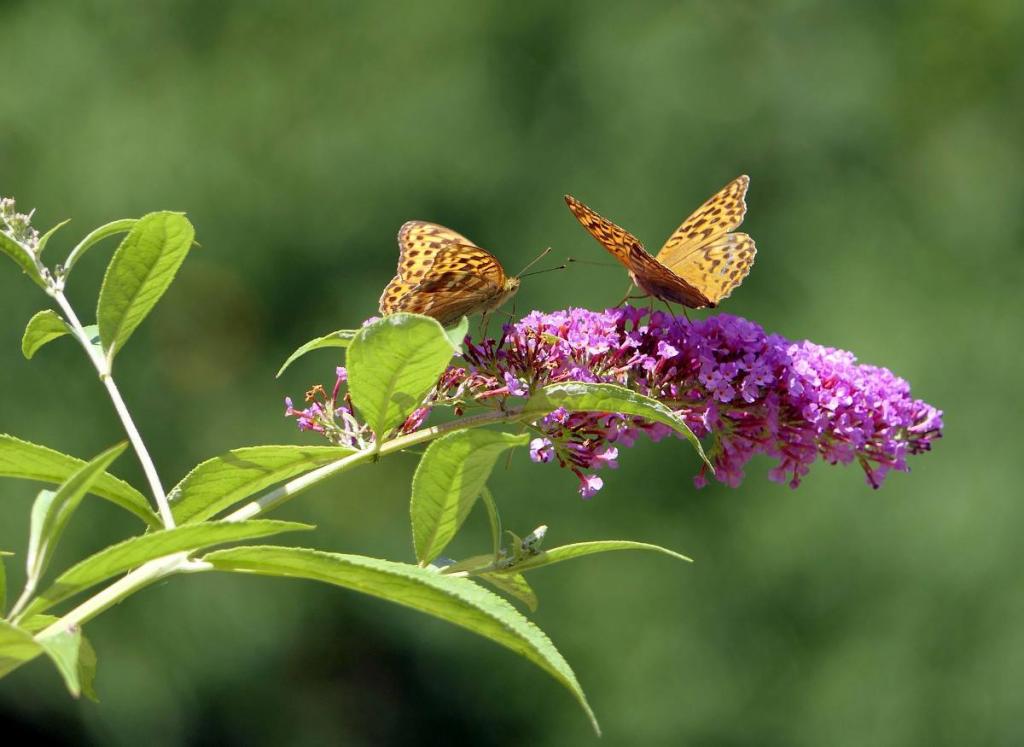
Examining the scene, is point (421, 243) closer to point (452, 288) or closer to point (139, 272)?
point (452, 288)

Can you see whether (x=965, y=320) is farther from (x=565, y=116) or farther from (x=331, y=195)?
(x=331, y=195)

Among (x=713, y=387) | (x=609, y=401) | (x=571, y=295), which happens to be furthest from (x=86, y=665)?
(x=571, y=295)

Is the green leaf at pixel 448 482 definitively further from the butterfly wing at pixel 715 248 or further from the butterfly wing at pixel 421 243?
the butterfly wing at pixel 715 248

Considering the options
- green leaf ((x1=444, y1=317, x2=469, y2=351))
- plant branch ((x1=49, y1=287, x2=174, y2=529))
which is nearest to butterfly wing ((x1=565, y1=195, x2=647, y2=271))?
green leaf ((x1=444, y1=317, x2=469, y2=351))

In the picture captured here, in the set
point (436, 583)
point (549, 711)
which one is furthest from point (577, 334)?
point (549, 711)

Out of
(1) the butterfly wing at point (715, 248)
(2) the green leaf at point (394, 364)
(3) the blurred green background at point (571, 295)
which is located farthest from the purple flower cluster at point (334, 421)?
(3) the blurred green background at point (571, 295)

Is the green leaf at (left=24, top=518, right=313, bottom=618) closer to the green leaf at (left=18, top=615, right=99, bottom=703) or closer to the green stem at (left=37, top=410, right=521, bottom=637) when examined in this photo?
the green stem at (left=37, top=410, right=521, bottom=637)
